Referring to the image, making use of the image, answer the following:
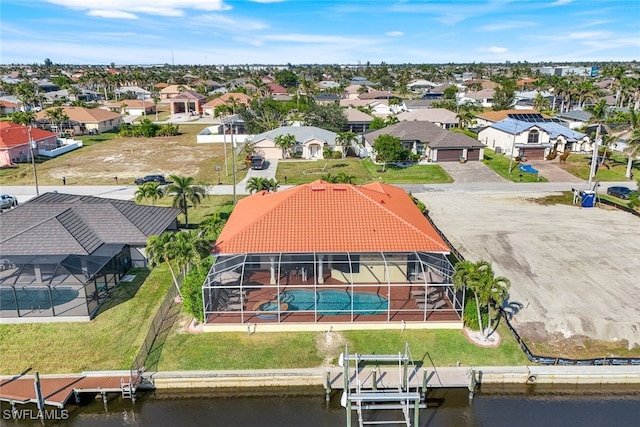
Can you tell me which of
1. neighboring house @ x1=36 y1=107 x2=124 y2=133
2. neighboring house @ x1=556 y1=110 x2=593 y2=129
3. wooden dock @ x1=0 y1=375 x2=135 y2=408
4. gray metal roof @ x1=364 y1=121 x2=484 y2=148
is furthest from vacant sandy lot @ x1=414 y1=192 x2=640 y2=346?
neighboring house @ x1=36 y1=107 x2=124 y2=133

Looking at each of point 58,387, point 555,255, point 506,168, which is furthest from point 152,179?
point 506,168

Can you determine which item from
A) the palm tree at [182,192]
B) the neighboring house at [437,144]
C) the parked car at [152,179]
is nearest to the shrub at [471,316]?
the palm tree at [182,192]

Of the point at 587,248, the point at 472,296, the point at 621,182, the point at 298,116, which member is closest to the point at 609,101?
the point at 621,182

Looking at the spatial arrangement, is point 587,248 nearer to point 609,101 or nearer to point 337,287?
point 337,287

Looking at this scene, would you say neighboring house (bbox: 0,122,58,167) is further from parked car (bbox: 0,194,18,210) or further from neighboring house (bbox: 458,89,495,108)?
neighboring house (bbox: 458,89,495,108)

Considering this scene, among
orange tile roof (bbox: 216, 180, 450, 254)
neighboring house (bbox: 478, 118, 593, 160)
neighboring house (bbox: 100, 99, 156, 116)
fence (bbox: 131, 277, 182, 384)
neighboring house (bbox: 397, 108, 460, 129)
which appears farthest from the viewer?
neighboring house (bbox: 100, 99, 156, 116)

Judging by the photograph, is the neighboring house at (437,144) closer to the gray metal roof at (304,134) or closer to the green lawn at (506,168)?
the green lawn at (506,168)
